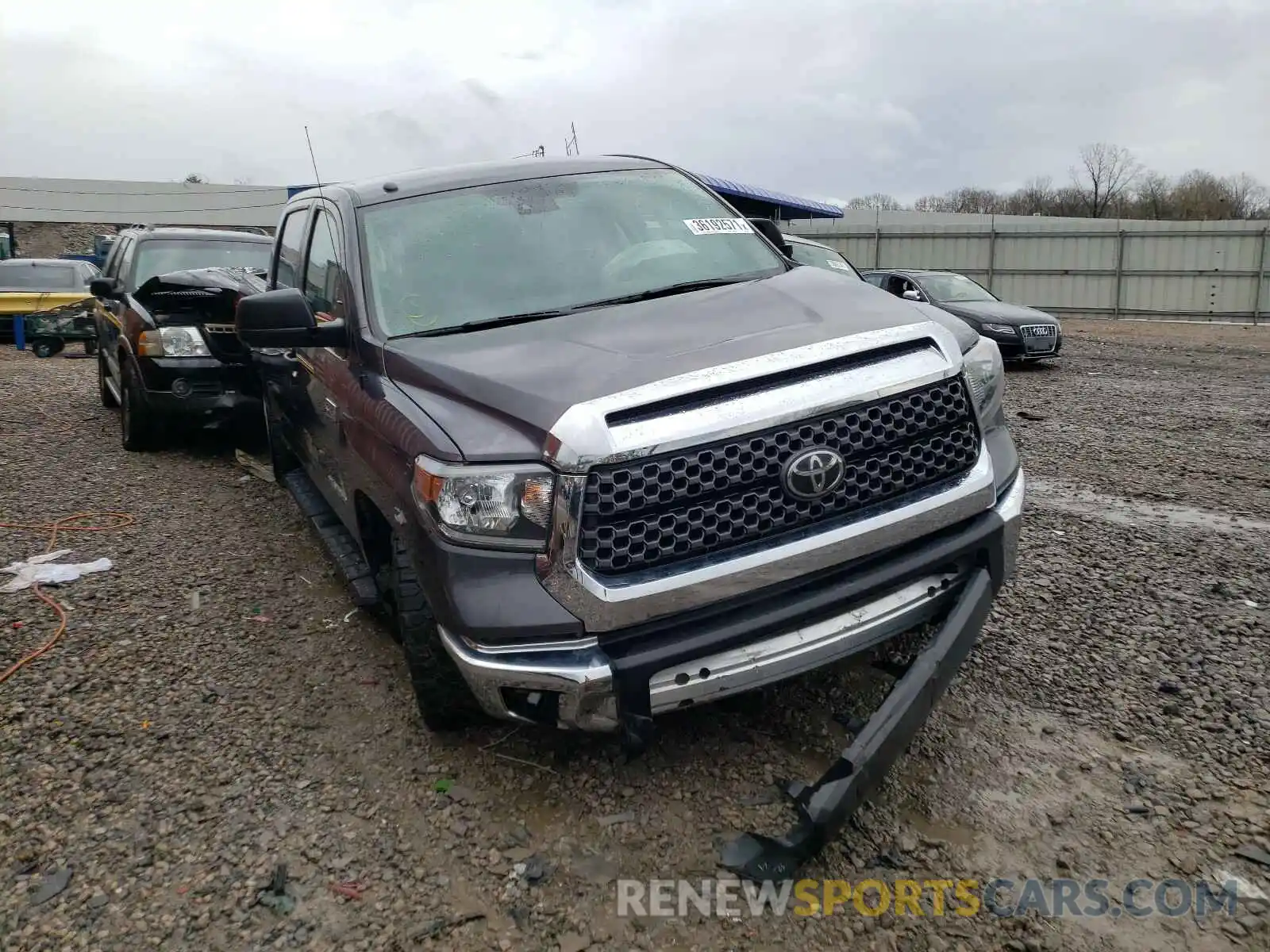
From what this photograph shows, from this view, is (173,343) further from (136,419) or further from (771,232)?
(771,232)

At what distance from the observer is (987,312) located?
1306 cm

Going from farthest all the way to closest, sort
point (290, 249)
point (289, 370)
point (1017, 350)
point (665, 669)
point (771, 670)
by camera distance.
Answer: point (1017, 350) → point (290, 249) → point (289, 370) → point (771, 670) → point (665, 669)

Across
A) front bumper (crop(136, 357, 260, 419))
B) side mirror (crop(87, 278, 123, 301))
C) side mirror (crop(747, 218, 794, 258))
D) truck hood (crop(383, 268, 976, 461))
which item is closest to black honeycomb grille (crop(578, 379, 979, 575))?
truck hood (crop(383, 268, 976, 461))

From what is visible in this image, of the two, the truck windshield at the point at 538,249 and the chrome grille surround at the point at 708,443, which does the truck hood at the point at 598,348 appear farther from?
the truck windshield at the point at 538,249

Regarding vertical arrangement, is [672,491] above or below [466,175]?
below

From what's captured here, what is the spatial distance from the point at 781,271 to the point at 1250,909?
2532mm

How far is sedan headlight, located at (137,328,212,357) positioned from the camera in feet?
22.4

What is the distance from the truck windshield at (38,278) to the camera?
53.0ft

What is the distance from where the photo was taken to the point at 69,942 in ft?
7.50

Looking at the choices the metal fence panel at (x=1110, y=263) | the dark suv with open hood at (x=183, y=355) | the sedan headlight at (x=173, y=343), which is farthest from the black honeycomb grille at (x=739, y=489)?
the metal fence panel at (x=1110, y=263)

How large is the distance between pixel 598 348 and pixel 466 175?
1.59 m

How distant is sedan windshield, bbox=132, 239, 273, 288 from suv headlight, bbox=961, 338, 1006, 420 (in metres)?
6.85

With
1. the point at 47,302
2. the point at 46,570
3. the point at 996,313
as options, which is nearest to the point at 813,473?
the point at 46,570

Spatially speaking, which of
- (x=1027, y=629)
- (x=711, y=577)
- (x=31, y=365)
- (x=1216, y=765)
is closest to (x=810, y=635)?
(x=711, y=577)
